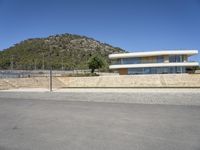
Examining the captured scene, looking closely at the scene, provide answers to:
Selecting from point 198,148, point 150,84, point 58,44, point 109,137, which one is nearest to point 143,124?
point 109,137

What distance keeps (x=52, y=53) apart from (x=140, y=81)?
65.2 meters

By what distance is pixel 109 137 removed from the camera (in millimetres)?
7980

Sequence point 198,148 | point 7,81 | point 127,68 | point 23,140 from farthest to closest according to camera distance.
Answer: point 127,68 < point 7,81 < point 23,140 < point 198,148

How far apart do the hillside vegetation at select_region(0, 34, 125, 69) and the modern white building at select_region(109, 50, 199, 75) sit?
18.6 meters

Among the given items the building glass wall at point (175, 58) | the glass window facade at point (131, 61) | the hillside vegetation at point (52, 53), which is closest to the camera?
the building glass wall at point (175, 58)

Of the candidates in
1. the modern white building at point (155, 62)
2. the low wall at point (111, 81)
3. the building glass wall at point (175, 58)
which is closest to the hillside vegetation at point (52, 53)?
the modern white building at point (155, 62)

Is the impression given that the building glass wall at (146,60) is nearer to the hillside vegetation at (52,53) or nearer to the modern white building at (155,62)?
the modern white building at (155,62)

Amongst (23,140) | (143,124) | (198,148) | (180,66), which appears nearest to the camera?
(198,148)

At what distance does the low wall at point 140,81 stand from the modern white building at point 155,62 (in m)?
8.30

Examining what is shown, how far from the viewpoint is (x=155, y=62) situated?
5734 cm

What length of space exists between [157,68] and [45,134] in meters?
50.4

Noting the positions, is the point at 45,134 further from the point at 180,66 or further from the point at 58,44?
the point at 58,44

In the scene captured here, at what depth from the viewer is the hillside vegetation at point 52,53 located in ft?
269

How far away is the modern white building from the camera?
55.4 m
